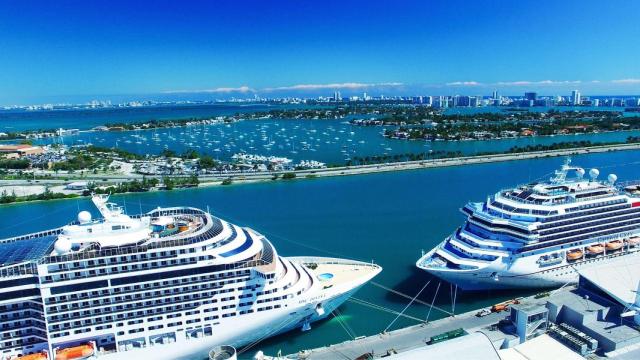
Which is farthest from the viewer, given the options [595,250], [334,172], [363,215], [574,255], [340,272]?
[334,172]

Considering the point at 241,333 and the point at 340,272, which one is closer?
the point at 241,333

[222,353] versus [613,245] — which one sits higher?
[613,245]

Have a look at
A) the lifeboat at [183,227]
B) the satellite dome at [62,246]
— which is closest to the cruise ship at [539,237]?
the lifeboat at [183,227]

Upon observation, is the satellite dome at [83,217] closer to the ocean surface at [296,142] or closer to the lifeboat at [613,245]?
the lifeboat at [613,245]

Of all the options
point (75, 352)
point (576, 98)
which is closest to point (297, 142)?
point (75, 352)

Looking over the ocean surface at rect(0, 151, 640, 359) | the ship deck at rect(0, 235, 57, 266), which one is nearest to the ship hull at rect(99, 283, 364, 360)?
the ocean surface at rect(0, 151, 640, 359)

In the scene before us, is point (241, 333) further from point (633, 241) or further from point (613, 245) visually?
point (633, 241)

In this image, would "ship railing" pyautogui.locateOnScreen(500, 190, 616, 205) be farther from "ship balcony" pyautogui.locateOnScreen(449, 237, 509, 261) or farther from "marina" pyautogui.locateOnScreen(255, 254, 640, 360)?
"marina" pyautogui.locateOnScreen(255, 254, 640, 360)
